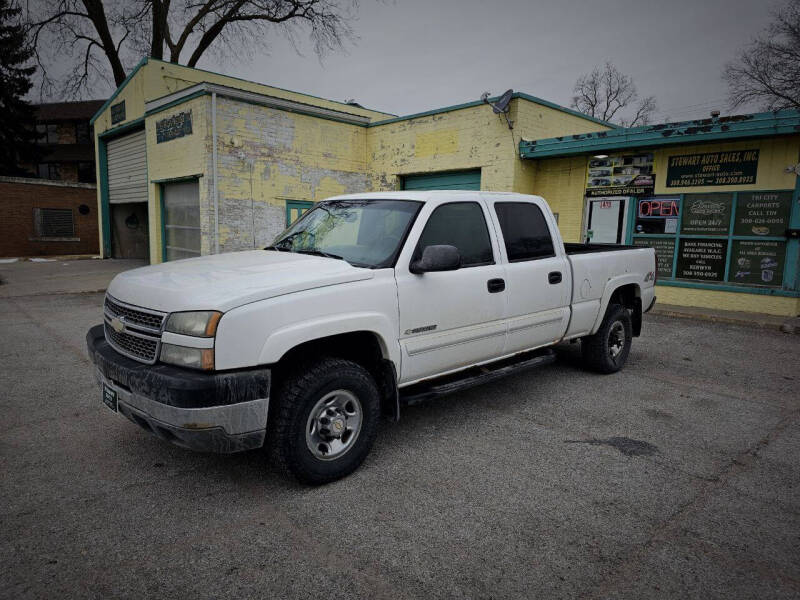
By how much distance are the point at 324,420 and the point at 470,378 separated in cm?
139

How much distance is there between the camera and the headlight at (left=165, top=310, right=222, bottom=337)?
2.86m

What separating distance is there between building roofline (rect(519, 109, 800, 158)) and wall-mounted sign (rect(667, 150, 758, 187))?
0.45 meters

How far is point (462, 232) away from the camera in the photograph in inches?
168

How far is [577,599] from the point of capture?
238cm

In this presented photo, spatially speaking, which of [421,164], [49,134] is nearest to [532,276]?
[421,164]

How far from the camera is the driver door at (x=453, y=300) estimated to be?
375 cm

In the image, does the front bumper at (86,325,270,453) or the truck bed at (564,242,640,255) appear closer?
the front bumper at (86,325,270,453)

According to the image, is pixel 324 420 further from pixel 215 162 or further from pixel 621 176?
pixel 215 162

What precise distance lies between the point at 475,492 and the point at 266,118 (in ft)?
42.5

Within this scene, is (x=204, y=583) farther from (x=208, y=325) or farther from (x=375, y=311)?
(x=375, y=311)

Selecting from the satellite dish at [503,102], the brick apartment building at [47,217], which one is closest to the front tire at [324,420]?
the satellite dish at [503,102]

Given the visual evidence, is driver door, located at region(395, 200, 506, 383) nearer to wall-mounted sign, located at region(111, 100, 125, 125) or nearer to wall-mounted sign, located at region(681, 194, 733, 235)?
wall-mounted sign, located at region(681, 194, 733, 235)

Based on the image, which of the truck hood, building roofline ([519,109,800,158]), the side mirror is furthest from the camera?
building roofline ([519,109,800,158])

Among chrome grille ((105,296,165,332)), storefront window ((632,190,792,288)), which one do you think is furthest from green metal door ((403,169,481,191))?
chrome grille ((105,296,165,332))
